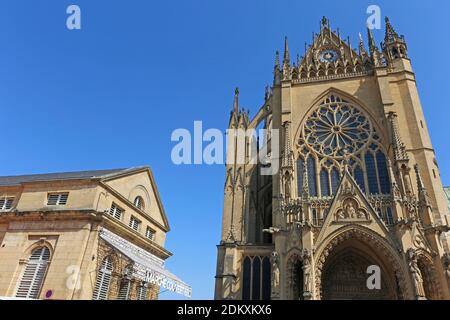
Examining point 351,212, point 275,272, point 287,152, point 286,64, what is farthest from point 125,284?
point 286,64

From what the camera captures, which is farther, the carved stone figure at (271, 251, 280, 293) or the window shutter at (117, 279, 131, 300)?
the window shutter at (117, 279, 131, 300)

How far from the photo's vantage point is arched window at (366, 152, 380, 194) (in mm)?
23820

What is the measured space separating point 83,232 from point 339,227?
1538 cm

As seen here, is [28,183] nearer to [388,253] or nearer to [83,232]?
[83,232]

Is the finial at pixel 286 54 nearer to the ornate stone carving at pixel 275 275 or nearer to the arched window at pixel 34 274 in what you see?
the ornate stone carving at pixel 275 275

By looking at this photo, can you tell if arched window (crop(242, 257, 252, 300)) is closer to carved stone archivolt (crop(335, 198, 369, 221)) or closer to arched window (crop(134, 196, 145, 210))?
carved stone archivolt (crop(335, 198, 369, 221))

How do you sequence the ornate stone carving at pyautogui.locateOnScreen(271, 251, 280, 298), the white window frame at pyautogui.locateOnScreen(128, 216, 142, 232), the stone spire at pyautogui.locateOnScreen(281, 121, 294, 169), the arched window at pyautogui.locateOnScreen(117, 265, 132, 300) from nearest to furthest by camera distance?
the ornate stone carving at pyautogui.locateOnScreen(271, 251, 280, 298) → the arched window at pyautogui.locateOnScreen(117, 265, 132, 300) → the white window frame at pyautogui.locateOnScreen(128, 216, 142, 232) → the stone spire at pyautogui.locateOnScreen(281, 121, 294, 169)

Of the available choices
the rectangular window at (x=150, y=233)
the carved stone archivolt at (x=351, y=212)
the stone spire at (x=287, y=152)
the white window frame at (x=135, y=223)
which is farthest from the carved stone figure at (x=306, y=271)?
the rectangular window at (x=150, y=233)

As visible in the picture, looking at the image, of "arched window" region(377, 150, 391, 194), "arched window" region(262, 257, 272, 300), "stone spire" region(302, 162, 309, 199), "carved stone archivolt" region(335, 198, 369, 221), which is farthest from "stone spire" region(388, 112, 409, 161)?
"arched window" region(262, 257, 272, 300)

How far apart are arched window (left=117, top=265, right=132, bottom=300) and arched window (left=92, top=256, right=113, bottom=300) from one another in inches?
50.4

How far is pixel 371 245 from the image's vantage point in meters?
19.9

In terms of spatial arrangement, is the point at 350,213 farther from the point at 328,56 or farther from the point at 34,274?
the point at 34,274
